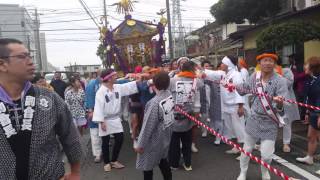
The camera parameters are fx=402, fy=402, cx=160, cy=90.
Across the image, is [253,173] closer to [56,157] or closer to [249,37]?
[56,157]

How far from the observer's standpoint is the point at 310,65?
6457mm

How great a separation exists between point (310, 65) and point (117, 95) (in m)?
3.14

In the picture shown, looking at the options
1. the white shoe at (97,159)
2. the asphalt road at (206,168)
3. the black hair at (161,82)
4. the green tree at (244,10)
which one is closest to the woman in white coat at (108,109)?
the asphalt road at (206,168)

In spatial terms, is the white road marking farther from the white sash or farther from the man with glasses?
the man with glasses

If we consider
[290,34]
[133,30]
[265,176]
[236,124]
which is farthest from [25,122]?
[290,34]

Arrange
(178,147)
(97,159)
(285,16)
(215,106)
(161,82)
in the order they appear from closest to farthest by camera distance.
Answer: (161,82), (178,147), (97,159), (215,106), (285,16)

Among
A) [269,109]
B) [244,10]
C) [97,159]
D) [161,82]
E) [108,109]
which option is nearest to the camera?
[161,82]

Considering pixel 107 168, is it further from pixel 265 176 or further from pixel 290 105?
pixel 290 105

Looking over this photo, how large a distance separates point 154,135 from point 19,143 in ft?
7.85

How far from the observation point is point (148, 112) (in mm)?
4707

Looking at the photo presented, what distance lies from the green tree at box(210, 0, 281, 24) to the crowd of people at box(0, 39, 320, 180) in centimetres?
836

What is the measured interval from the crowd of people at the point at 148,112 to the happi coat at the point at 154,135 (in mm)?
12

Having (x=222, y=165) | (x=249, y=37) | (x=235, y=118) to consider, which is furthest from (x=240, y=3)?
(x=222, y=165)

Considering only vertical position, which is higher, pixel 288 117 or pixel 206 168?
pixel 288 117
